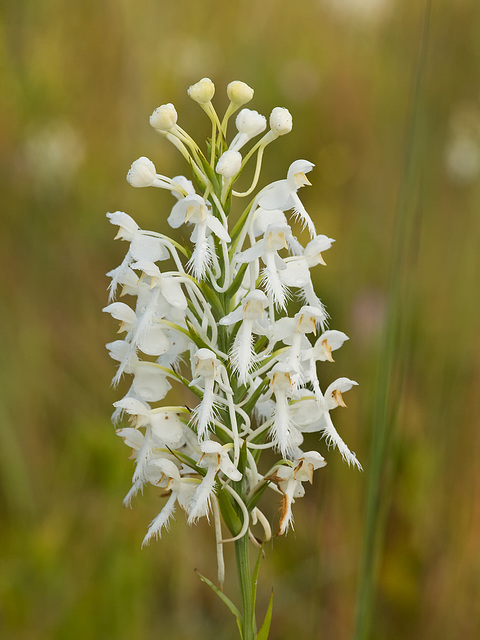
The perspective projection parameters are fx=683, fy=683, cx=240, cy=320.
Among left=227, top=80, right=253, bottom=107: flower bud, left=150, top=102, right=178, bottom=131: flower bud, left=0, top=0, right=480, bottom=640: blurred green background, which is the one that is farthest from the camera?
left=0, top=0, right=480, bottom=640: blurred green background

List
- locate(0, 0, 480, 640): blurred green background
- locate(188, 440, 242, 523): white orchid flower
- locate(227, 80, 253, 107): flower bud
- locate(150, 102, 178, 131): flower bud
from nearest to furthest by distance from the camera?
locate(188, 440, 242, 523): white orchid flower → locate(150, 102, 178, 131): flower bud → locate(227, 80, 253, 107): flower bud → locate(0, 0, 480, 640): blurred green background

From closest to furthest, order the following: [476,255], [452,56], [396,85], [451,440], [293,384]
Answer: [293,384], [451,440], [476,255], [452,56], [396,85]

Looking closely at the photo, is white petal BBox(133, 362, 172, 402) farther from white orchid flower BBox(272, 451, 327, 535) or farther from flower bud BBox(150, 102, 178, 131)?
flower bud BBox(150, 102, 178, 131)

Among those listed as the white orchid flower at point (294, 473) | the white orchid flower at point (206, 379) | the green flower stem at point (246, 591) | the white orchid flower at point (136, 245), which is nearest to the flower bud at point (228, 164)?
the white orchid flower at point (136, 245)

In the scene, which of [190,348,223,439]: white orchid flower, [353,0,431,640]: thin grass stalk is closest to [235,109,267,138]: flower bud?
[353,0,431,640]: thin grass stalk

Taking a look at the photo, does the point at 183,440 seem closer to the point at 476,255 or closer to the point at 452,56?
the point at 476,255

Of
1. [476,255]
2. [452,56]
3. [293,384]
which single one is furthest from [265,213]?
[452,56]

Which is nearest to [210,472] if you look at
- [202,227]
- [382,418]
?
[382,418]
